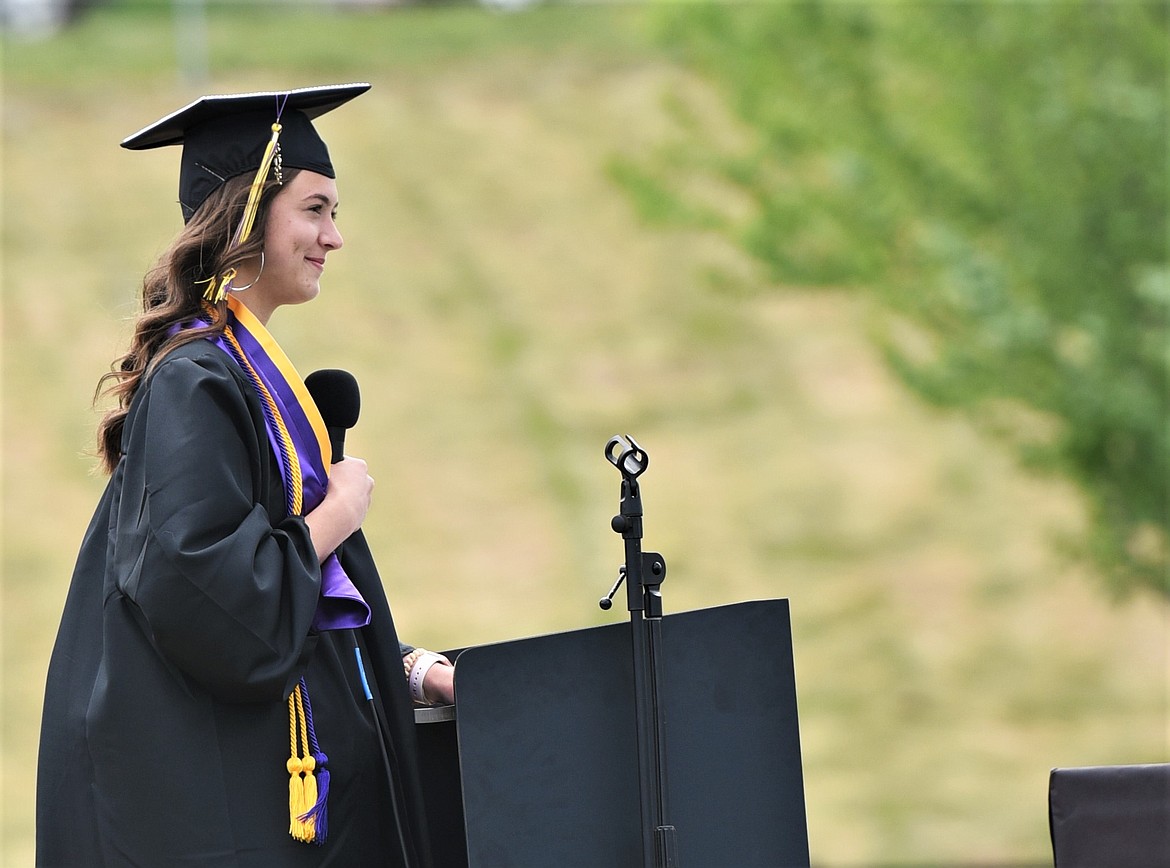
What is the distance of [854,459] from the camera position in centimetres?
1656

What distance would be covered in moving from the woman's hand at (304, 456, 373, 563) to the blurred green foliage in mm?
4144

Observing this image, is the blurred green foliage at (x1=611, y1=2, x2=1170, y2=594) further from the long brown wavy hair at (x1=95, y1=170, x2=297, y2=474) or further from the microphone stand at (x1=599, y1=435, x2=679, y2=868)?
the long brown wavy hair at (x1=95, y1=170, x2=297, y2=474)

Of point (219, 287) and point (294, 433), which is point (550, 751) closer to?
point (294, 433)

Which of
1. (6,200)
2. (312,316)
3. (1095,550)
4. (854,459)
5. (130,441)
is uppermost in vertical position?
(6,200)

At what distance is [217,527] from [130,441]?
0.86 ft

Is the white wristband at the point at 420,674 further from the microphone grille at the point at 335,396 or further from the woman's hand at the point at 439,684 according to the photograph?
the microphone grille at the point at 335,396

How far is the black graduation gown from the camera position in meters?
2.20

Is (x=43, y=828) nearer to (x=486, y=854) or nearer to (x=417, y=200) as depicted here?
(x=486, y=854)

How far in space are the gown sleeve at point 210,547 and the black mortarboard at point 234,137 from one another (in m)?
0.36

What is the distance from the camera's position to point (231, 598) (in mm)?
2189

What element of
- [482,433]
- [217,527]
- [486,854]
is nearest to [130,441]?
[217,527]

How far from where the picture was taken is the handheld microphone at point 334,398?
2.53 metres

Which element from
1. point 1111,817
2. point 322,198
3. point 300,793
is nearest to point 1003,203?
point 1111,817

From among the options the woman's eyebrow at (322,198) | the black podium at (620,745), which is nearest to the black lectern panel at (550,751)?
the black podium at (620,745)
